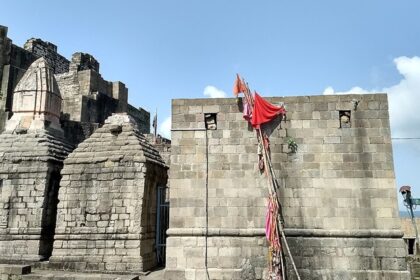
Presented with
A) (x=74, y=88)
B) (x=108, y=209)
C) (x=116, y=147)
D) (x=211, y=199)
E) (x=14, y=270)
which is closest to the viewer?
(x=14, y=270)

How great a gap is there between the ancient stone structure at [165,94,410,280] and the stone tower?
3.94 meters

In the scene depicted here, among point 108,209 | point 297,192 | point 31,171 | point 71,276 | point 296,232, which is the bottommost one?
point 71,276

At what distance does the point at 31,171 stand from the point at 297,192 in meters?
7.34

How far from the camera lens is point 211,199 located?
973 cm

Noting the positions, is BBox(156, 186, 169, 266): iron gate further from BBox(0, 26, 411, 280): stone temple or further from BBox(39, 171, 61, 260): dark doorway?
BBox(39, 171, 61, 260): dark doorway

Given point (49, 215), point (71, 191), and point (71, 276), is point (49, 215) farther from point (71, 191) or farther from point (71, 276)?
point (71, 276)

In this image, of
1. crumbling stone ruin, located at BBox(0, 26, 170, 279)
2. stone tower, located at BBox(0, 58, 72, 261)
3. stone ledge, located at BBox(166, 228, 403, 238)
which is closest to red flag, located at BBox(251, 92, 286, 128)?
stone ledge, located at BBox(166, 228, 403, 238)

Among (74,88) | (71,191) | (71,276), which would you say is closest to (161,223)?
(71,191)

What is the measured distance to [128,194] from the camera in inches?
419

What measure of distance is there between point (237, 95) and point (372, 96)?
331cm

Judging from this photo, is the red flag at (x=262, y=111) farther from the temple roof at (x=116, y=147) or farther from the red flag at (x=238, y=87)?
the temple roof at (x=116, y=147)

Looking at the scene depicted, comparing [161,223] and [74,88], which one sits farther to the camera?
[74,88]

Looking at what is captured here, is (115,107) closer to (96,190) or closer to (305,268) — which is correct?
(96,190)

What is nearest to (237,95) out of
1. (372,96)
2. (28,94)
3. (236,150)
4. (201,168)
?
(236,150)
